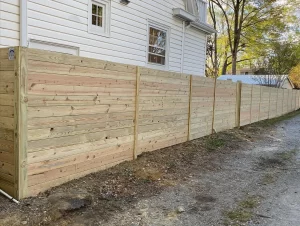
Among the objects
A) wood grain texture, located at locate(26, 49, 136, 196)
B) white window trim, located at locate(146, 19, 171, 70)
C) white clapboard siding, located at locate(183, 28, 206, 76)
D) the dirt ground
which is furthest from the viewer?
white clapboard siding, located at locate(183, 28, 206, 76)

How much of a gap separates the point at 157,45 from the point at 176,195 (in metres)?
6.42

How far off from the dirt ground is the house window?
3921 millimetres

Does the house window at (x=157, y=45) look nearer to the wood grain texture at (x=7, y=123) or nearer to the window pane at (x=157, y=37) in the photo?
the window pane at (x=157, y=37)

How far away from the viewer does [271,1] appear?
2528 centimetres

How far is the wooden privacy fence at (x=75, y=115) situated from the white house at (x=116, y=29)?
6.88ft

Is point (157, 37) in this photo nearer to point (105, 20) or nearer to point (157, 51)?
point (157, 51)

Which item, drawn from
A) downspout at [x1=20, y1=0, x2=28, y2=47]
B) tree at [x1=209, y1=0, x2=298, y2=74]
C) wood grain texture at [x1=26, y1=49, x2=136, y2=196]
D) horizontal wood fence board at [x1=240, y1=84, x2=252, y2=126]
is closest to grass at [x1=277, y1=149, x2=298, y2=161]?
horizontal wood fence board at [x1=240, y1=84, x2=252, y2=126]

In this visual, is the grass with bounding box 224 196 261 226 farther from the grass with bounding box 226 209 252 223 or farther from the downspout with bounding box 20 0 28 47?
the downspout with bounding box 20 0 28 47

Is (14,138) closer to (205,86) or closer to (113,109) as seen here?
(113,109)

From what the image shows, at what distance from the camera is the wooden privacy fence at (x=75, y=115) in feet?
11.5

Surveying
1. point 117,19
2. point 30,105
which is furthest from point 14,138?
point 117,19

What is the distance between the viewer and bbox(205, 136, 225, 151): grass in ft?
24.7

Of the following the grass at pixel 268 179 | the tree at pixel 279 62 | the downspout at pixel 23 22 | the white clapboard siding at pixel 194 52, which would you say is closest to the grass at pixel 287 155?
the grass at pixel 268 179

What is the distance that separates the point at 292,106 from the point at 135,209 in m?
23.0
